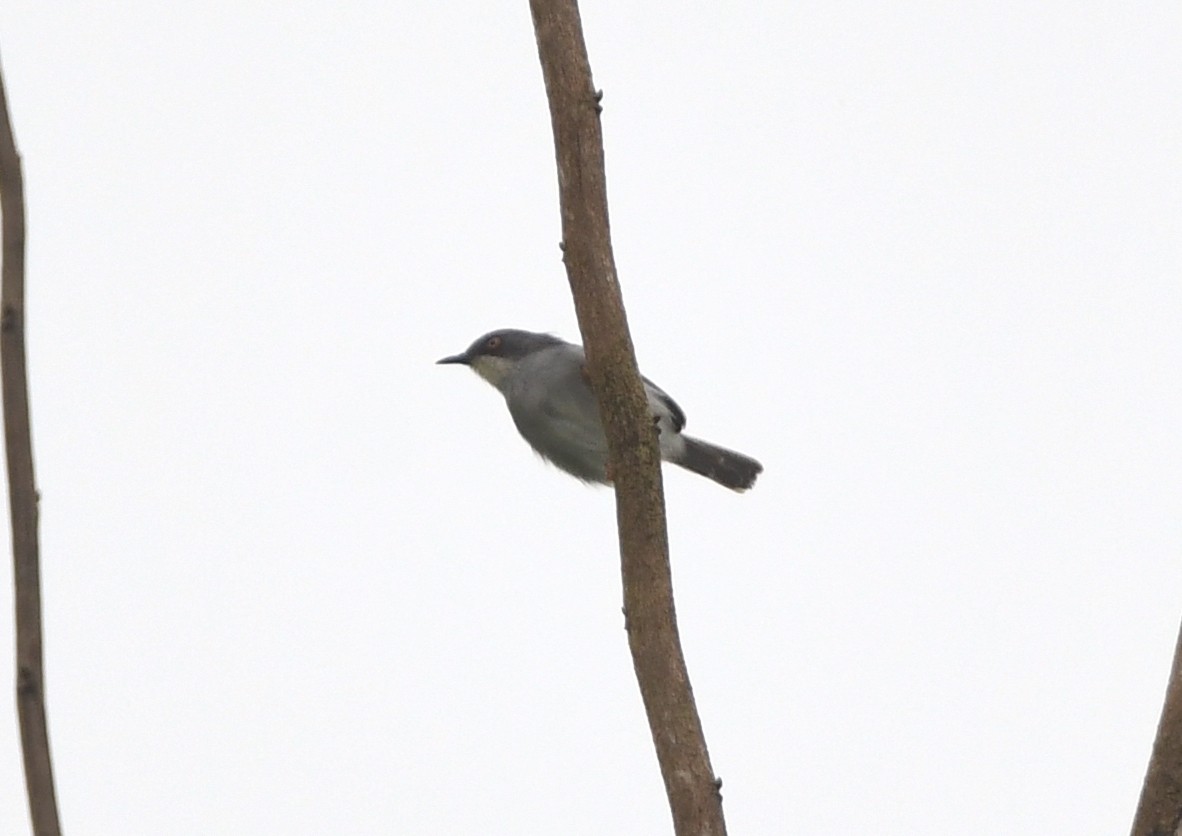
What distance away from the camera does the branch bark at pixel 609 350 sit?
423 cm

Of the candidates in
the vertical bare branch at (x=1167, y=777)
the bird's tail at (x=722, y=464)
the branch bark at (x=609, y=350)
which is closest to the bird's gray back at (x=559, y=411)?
the bird's tail at (x=722, y=464)

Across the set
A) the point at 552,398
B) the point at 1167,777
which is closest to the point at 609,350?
the point at 1167,777

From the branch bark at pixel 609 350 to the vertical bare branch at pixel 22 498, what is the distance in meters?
2.10

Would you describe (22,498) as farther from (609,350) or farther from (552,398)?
(552,398)

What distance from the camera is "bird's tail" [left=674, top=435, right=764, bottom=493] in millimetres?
8734

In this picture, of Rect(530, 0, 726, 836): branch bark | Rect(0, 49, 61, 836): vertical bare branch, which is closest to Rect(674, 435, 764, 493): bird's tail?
Rect(530, 0, 726, 836): branch bark

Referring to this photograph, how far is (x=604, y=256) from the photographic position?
4.24 metres

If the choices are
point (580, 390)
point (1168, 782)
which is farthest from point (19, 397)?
point (580, 390)

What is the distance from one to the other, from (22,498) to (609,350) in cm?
227

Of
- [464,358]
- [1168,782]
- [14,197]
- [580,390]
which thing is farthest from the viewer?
[464,358]

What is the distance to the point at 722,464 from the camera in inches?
344

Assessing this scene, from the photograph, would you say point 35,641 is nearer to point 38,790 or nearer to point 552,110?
point 38,790

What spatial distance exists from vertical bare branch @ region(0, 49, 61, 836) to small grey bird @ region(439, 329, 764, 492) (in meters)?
4.32

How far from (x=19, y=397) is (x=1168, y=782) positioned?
2.95 metres
